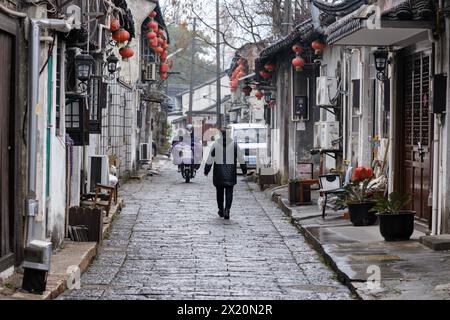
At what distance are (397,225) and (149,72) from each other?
2626 cm

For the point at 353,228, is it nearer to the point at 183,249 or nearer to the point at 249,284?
the point at 183,249

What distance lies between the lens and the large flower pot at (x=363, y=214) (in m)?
16.5

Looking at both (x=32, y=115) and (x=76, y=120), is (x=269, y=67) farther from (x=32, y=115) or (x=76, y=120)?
(x=32, y=115)

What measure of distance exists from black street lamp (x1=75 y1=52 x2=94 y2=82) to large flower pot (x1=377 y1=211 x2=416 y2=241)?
5543 millimetres

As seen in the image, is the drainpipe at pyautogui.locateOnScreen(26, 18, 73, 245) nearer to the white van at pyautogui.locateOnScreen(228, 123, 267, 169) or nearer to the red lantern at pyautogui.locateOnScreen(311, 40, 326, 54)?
the red lantern at pyautogui.locateOnScreen(311, 40, 326, 54)

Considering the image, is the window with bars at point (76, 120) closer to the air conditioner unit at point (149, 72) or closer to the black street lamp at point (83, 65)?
the black street lamp at point (83, 65)

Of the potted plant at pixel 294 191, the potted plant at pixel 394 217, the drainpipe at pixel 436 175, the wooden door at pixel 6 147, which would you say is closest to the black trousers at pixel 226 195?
the potted plant at pixel 294 191

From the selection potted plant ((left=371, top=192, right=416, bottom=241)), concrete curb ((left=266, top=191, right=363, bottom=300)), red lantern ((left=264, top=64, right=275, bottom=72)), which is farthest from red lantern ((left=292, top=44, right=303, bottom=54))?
potted plant ((left=371, top=192, right=416, bottom=241))

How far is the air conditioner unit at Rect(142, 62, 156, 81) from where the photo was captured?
39.2 m

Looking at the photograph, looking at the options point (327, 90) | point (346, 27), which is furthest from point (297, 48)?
point (346, 27)

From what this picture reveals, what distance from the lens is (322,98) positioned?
2420 centimetres

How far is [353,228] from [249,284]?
5.12m

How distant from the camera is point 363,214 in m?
16.5
